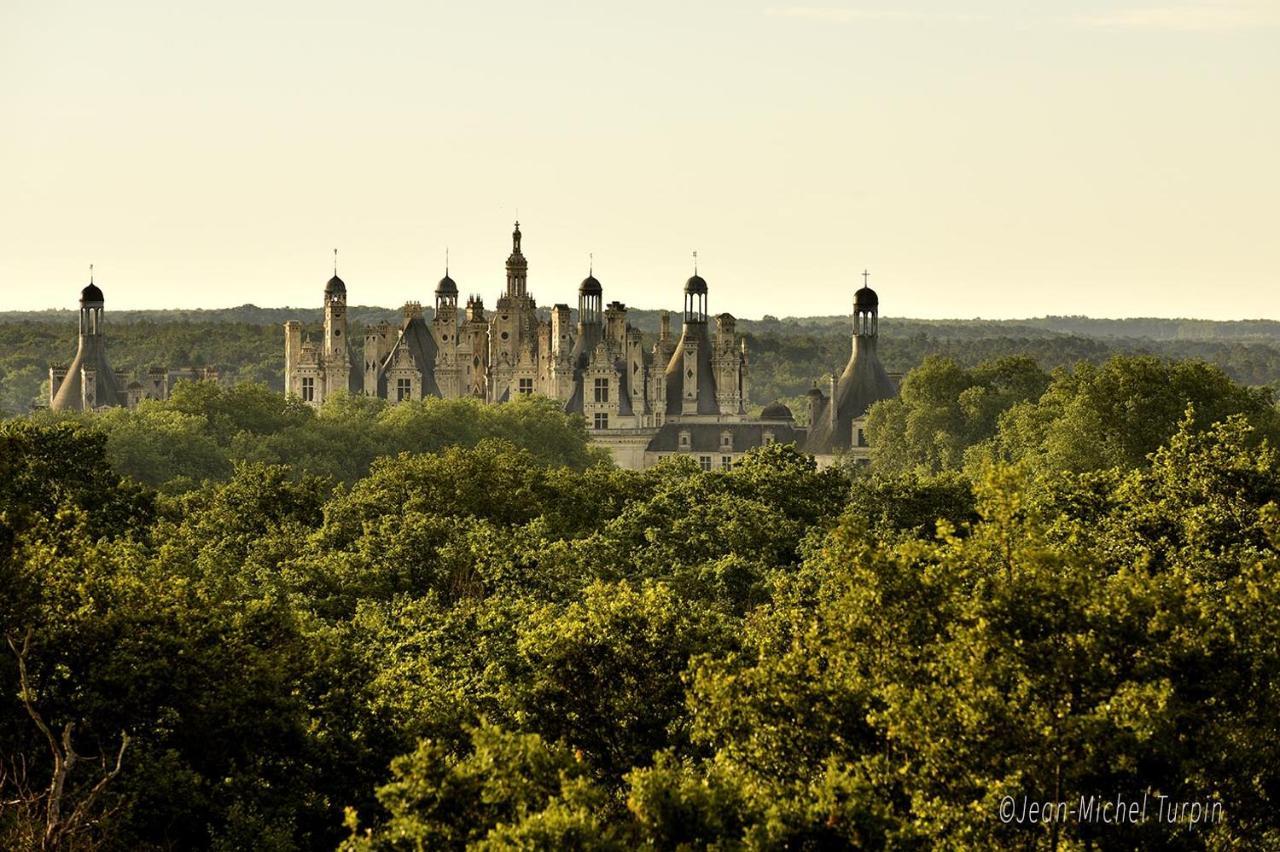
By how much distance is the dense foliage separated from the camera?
33.6 m

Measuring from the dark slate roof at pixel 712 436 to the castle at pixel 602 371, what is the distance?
84mm

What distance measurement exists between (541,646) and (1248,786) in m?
11.8

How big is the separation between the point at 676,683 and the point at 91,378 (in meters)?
132

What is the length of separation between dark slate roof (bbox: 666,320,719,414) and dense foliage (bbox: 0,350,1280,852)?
10489 cm

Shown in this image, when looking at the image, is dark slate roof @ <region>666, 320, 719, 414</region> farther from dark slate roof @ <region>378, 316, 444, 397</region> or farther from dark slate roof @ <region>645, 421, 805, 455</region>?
dark slate roof @ <region>378, 316, 444, 397</region>

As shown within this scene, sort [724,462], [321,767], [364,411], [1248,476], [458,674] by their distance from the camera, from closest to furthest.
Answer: [321,767] < [458,674] < [1248,476] < [364,411] < [724,462]

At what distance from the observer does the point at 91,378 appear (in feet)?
550

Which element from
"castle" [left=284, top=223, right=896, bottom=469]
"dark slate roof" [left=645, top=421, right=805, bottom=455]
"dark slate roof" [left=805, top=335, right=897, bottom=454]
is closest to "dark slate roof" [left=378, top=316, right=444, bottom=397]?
"castle" [left=284, top=223, right=896, bottom=469]

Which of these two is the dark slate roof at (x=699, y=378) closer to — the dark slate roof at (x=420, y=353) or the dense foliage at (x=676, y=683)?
the dark slate roof at (x=420, y=353)

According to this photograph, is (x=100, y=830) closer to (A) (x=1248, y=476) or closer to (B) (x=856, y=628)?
(B) (x=856, y=628)

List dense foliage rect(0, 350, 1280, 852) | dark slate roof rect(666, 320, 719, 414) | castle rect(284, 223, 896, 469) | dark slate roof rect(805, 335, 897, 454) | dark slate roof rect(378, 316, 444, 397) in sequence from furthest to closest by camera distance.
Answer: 1. dark slate roof rect(378, 316, 444, 397)
2. dark slate roof rect(666, 320, 719, 414)
3. castle rect(284, 223, 896, 469)
4. dark slate roof rect(805, 335, 897, 454)
5. dense foliage rect(0, 350, 1280, 852)

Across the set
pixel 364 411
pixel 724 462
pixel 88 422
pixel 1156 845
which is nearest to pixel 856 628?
pixel 1156 845

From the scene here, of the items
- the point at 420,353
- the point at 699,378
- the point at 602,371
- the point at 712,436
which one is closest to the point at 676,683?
the point at 712,436

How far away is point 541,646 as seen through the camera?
41656 millimetres
